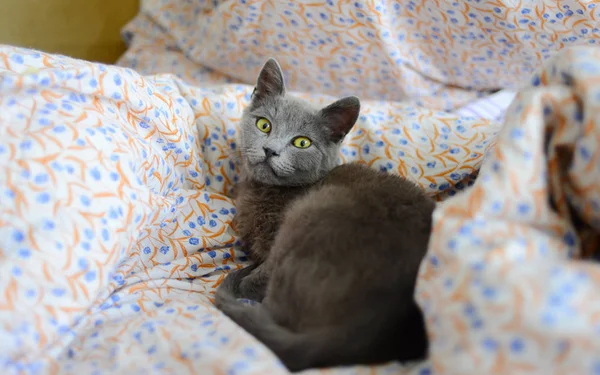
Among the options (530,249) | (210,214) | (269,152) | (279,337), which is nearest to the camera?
(530,249)

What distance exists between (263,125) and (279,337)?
2.26 ft

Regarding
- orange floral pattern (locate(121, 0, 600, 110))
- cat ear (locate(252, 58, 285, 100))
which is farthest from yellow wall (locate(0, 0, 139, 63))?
cat ear (locate(252, 58, 285, 100))

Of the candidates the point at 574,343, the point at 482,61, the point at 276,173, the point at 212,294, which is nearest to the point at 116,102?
the point at 276,173

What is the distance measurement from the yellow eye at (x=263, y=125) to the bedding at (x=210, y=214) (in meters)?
0.21

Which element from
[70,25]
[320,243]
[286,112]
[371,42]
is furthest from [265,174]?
[70,25]

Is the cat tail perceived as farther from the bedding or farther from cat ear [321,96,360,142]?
cat ear [321,96,360,142]

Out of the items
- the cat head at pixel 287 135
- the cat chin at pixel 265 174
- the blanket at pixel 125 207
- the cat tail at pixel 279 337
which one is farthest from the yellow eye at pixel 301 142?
the cat tail at pixel 279 337

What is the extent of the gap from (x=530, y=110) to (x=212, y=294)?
36.0 inches

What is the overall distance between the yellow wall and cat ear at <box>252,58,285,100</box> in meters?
1.11

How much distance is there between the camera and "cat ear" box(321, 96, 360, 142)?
55.6 inches

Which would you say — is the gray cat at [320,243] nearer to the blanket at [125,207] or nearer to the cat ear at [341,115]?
the cat ear at [341,115]

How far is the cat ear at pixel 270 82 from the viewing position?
1.48 metres

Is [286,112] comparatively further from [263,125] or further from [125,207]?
[125,207]

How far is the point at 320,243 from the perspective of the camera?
1081mm
